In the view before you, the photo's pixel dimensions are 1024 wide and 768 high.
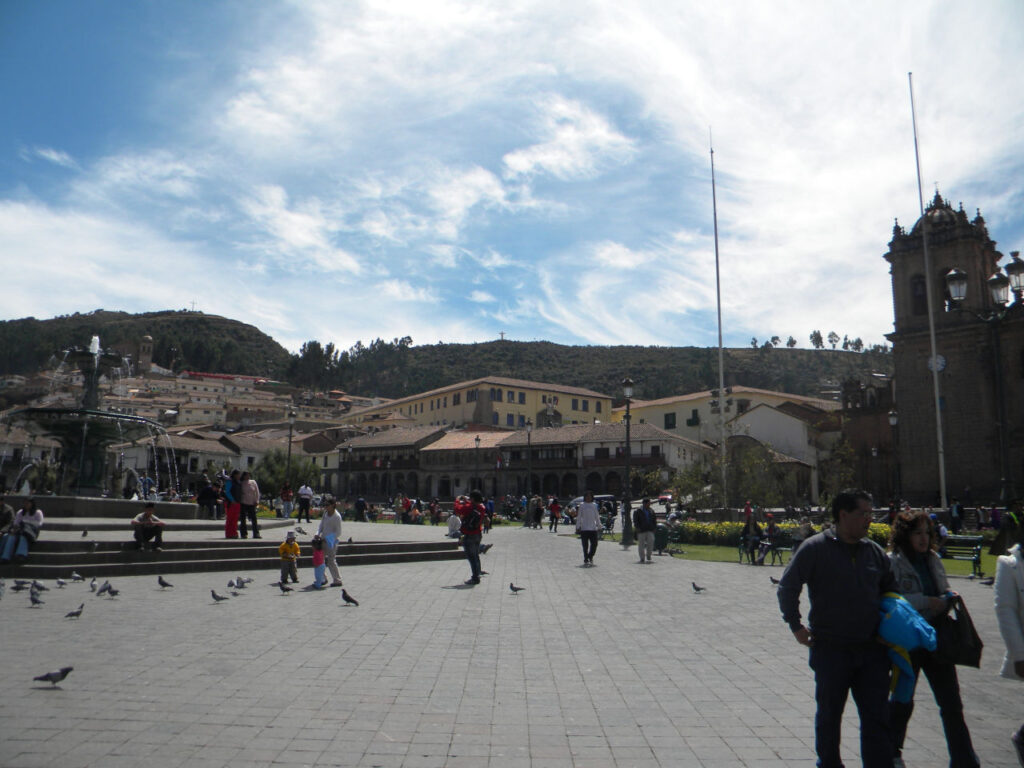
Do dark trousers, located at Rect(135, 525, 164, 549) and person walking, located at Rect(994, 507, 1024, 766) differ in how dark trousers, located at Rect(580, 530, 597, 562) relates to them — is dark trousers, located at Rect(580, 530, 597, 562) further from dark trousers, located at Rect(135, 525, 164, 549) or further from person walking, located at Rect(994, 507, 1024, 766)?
person walking, located at Rect(994, 507, 1024, 766)

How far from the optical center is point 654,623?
865 cm

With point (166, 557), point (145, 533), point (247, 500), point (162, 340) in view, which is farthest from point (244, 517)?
point (162, 340)

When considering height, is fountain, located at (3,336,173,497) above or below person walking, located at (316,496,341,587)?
above

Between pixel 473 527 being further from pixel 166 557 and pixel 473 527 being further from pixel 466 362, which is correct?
pixel 466 362

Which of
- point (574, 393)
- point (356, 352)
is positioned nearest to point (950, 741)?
point (574, 393)

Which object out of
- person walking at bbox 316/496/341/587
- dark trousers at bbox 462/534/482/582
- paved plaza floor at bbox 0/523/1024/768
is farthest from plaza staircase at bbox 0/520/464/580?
dark trousers at bbox 462/534/482/582

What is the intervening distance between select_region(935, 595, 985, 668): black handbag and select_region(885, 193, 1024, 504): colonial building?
1542 inches

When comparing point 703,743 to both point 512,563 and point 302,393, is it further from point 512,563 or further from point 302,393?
point 302,393

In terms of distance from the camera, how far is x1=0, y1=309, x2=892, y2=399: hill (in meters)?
116

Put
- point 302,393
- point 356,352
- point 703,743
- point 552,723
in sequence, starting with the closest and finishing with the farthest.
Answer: point 703,743 → point 552,723 → point 302,393 → point 356,352

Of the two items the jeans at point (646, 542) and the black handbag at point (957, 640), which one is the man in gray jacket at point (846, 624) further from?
the jeans at point (646, 542)

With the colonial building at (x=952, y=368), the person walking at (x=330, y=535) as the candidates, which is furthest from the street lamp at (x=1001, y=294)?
the colonial building at (x=952, y=368)

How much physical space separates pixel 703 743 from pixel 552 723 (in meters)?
0.96

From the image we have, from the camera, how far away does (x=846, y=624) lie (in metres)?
3.51
